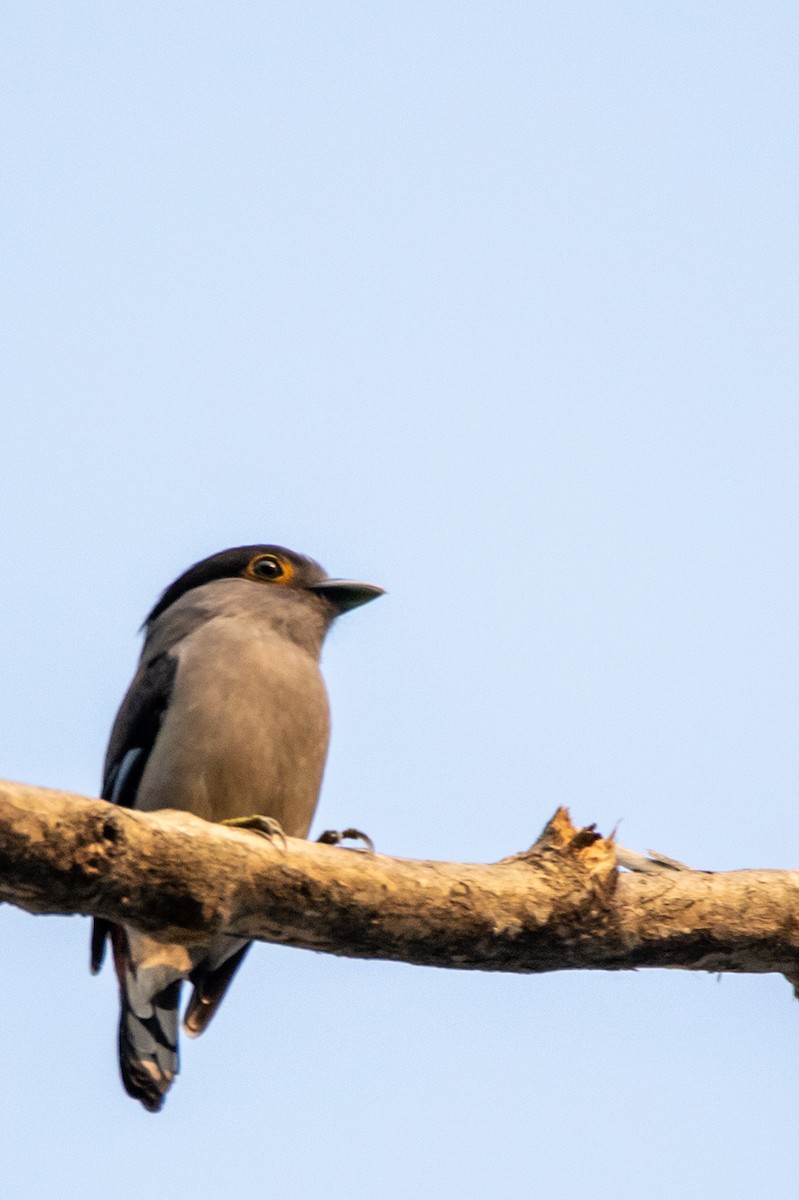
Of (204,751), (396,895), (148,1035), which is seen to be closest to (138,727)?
(204,751)

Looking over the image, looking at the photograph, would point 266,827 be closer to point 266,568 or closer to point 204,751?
point 204,751

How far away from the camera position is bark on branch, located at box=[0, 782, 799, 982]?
3.78 meters

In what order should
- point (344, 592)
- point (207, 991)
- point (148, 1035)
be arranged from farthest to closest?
point (344, 592)
point (207, 991)
point (148, 1035)

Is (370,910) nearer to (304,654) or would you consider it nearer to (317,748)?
(317,748)

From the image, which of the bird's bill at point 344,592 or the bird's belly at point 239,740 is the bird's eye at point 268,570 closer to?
the bird's bill at point 344,592

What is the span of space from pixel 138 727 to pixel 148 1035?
1.15 m

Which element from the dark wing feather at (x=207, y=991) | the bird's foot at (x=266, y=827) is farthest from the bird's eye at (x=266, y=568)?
the bird's foot at (x=266, y=827)

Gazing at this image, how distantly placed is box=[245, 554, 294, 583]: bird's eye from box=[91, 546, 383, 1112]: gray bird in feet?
1.02

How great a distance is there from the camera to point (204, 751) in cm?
546

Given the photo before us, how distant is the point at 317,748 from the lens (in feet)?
18.9

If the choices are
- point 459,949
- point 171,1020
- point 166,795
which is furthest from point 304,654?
point 459,949

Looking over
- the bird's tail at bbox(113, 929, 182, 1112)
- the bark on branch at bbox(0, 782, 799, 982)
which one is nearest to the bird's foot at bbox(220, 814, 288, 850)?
the bark on branch at bbox(0, 782, 799, 982)

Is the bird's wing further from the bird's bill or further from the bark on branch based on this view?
the bark on branch

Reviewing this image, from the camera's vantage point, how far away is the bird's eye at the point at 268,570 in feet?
21.3
